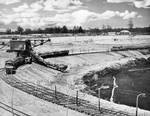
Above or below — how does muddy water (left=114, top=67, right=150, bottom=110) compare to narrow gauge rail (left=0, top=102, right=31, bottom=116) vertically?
below

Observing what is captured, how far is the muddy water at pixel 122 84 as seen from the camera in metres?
36.4

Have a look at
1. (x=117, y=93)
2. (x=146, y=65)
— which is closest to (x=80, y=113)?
(x=117, y=93)

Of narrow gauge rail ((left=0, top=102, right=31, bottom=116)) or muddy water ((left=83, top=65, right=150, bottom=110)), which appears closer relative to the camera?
narrow gauge rail ((left=0, top=102, right=31, bottom=116))

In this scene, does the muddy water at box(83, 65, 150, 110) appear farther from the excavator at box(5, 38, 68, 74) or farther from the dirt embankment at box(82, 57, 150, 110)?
the excavator at box(5, 38, 68, 74)

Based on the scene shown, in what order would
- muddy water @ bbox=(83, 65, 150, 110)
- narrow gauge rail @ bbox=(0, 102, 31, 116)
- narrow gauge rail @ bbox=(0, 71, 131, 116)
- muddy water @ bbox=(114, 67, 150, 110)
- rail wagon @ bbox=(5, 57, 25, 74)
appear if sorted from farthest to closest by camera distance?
1. rail wagon @ bbox=(5, 57, 25, 74)
2. muddy water @ bbox=(83, 65, 150, 110)
3. muddy water @ bbox=(114, 67, 150, 110)
4. narrow gauge rail @ bbox=(0, 71, 131, 116)
5. narrow gauge rail @ bbox=(0, 102, 31, 116)

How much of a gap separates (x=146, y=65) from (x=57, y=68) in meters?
30.8

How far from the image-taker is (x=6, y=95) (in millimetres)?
31500

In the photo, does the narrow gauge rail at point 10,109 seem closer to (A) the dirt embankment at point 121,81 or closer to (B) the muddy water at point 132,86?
(A) the dirt embankment at point 121,81

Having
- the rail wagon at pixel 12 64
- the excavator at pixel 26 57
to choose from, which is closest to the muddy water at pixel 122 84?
the excavator at pixel 26 57

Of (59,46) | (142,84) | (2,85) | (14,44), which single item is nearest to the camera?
(2,85)

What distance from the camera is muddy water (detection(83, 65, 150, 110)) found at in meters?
36.4

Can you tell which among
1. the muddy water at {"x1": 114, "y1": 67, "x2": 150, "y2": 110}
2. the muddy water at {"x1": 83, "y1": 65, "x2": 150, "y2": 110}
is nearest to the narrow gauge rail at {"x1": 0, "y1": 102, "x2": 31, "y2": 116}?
the muddy water at {"x1": 83, "y1": 65, "x2": 150, "y2": 110}

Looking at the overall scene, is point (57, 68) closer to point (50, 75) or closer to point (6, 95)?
point (50, 75)

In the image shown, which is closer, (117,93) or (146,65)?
(117,93)
